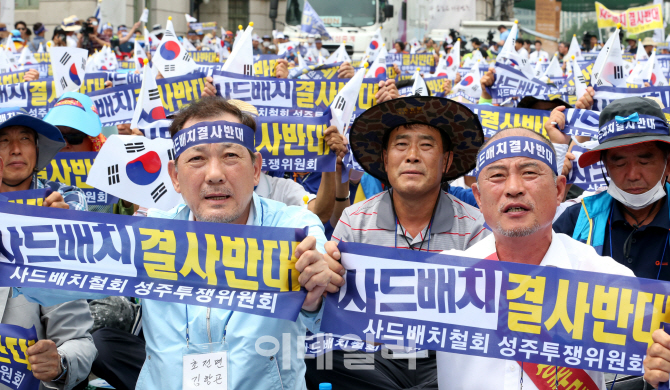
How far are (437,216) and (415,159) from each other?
0.33 meters

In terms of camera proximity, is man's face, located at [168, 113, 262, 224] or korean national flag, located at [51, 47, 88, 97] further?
korean national flag, located at [51, 47, 88, 97]

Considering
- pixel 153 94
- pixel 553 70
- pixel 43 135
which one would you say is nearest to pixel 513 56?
pixel 553 70

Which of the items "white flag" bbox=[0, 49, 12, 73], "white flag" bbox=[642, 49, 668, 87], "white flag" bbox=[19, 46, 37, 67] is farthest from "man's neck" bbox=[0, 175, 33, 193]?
"white flag" bbox=[19, 46, 37, 67]

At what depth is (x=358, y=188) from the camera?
522cm

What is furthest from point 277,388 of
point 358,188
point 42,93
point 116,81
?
point 116,81

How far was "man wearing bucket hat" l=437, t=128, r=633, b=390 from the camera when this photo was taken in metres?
2.66

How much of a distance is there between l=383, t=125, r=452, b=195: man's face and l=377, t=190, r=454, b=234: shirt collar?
0.10 meters

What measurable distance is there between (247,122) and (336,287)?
0.94 meters

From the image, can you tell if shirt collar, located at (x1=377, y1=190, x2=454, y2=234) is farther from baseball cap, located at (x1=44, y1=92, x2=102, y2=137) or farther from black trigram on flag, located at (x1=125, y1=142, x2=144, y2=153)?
baseball cap, located at (x1=44, y1=92, x2=102, y2=137)

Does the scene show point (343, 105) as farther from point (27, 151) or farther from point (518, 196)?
point (518, 196)

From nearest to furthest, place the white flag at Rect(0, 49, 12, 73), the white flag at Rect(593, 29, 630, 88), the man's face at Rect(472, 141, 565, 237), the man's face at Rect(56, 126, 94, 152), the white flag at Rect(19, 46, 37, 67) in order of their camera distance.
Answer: the man's face at Rect(472, 141, 565, 237)
the man's face at Rect(56, 126, 94, 152)
the white flag at Rect(593, 29, 630, 88)
the white flag at Rect(0, 49, 12, 73)
the white flag at Rect(19, 46, 37, 67)

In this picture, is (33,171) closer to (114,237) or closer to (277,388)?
(114,237)

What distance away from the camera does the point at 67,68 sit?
793cm

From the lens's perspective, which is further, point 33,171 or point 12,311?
point 33,171
